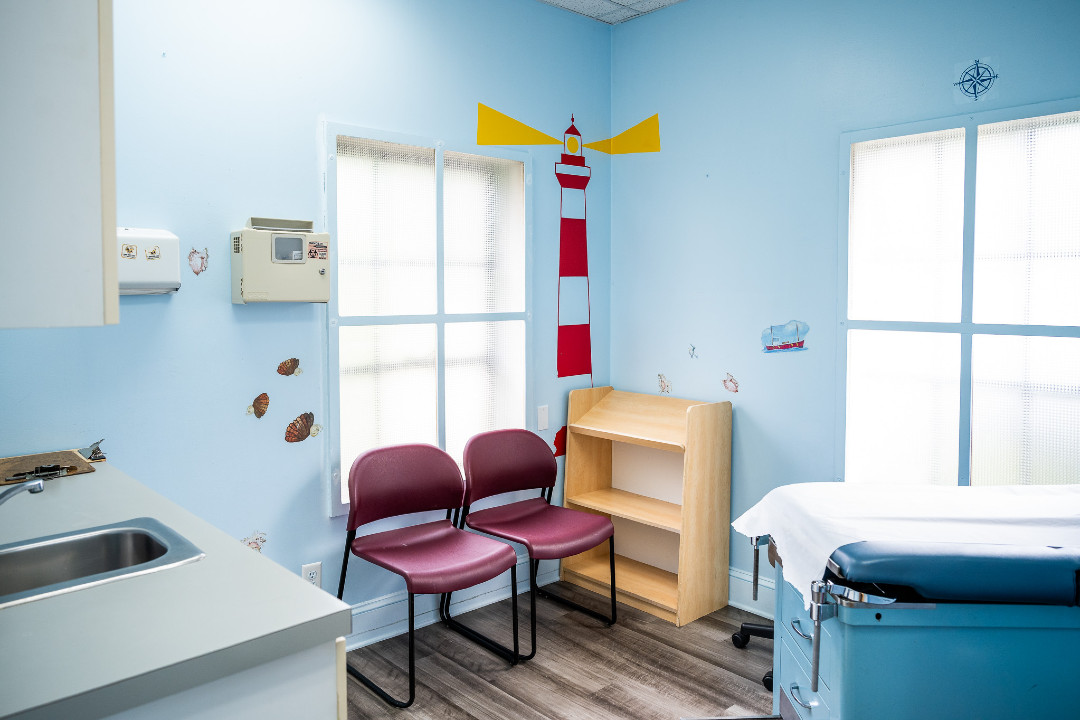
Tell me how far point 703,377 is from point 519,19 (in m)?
1.83

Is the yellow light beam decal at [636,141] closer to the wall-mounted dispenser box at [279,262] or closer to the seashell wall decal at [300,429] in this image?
the wall-mounted dispenser box at [279,262]

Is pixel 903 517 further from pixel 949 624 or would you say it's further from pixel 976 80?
pixel 976 80

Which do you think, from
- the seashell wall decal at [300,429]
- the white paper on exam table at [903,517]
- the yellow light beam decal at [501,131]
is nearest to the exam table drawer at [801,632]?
the white paper on exam table at [903,517]

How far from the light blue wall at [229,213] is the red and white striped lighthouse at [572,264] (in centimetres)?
60

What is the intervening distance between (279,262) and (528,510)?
1471mm

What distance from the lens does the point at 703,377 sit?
3.55m

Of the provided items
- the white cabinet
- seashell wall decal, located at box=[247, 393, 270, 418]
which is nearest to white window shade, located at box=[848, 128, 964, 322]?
seashell wall decal, located at box=[247, 393, 270, 418]

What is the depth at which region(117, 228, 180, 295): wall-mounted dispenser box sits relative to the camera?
231 centimetres

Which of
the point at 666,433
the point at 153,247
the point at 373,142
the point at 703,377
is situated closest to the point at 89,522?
the point at 153,247

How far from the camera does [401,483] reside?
2959 mm

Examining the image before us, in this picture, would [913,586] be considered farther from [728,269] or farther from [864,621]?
[728,269]

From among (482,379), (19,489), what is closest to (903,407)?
(482,379)

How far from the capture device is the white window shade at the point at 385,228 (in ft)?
9.67

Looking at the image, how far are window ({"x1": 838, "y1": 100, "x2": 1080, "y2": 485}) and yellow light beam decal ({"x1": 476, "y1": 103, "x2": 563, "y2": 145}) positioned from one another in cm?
136
